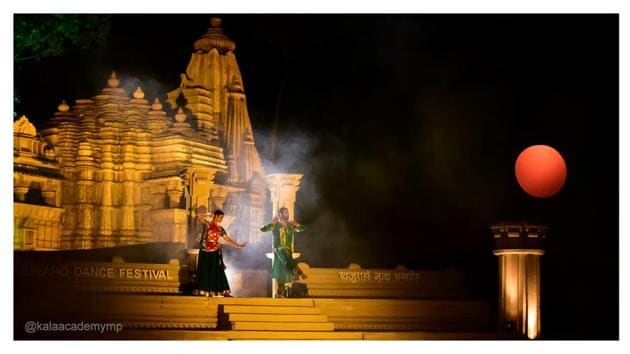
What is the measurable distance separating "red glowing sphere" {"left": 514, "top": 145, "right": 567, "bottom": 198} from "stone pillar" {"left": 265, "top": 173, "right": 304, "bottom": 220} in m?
2.77

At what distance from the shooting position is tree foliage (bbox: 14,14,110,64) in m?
16.0

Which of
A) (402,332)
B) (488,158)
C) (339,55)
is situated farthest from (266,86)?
(402,332)

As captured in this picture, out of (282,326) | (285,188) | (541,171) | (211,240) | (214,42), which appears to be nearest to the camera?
(282,326)

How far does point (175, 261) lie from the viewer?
17125mm

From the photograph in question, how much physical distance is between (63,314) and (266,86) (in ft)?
15.1

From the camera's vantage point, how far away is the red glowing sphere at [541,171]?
1781 centimetres

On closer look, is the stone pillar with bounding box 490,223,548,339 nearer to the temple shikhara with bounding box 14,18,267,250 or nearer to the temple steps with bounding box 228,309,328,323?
the temple steps with bounding box 228,309,328,323

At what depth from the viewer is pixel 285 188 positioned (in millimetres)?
18078

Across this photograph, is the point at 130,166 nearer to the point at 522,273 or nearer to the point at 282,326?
the point at 282,326

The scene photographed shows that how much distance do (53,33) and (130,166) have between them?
16.1 feet

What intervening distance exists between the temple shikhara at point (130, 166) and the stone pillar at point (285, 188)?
2302 mm

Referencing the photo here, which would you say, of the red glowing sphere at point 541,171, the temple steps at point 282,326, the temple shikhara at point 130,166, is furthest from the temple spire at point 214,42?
the temple steps at point 282,326

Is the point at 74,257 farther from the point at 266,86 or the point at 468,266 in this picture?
the point at 468,266

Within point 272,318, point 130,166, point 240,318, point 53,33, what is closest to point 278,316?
point 272,318
